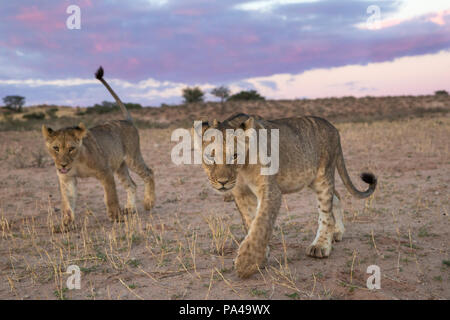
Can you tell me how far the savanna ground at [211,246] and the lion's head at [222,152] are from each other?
0.39 metres

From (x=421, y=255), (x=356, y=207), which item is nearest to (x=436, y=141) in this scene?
(x=356, y=207)

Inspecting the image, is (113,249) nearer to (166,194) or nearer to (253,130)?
(253,130)

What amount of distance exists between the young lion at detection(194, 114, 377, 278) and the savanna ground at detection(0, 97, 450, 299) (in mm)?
280

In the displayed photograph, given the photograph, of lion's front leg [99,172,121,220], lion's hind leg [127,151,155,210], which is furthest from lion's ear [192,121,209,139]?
lion's hind leg [127,151,155,210]

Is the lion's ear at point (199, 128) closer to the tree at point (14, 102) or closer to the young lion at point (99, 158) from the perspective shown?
the young lion at point (99, 158)

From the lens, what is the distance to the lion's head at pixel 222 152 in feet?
11.5

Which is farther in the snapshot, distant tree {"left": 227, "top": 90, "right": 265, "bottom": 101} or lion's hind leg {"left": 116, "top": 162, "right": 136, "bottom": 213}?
distant tree {"left": 227, "top": 90, "right": 265, "bottom": 101}

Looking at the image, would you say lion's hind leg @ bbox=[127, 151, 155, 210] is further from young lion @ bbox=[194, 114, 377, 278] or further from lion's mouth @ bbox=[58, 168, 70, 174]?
young lion @ bbox=[194, 114, 377, 278]

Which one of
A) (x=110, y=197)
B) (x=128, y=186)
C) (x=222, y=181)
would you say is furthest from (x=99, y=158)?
(x=222, y=181)

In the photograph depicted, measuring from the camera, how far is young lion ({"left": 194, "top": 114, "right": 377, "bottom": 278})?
146 inches

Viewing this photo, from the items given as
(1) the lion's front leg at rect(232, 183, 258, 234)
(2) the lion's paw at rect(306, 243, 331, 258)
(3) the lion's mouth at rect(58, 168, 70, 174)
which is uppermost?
(3) the lion's mouth at rect(58, 168, 70, 174)

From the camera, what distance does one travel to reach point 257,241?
12.3ft

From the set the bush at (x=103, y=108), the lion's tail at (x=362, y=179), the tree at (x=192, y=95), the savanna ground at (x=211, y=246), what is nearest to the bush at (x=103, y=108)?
the bush at (x=103, y=108)

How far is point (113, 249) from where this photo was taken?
5160mm
